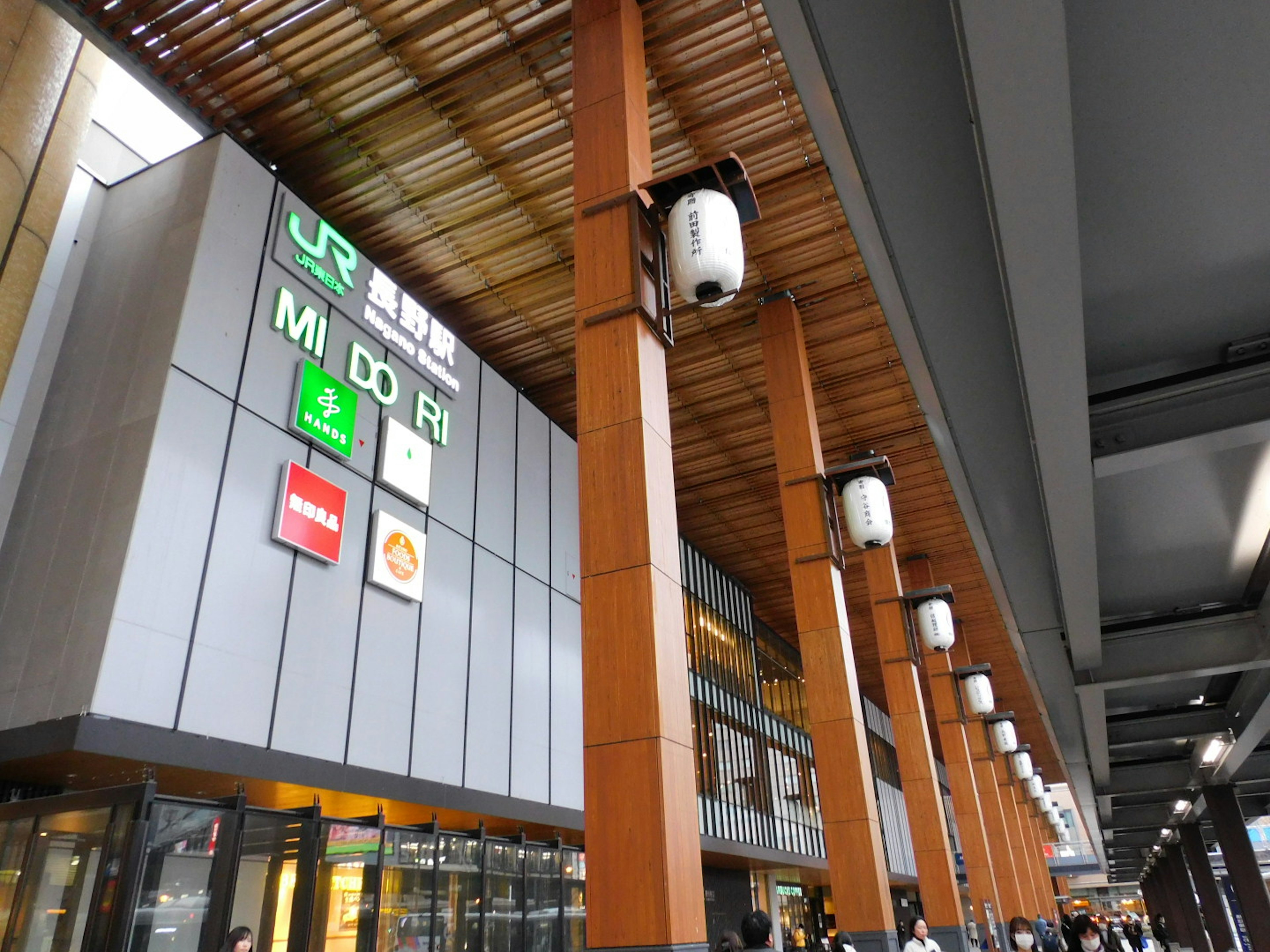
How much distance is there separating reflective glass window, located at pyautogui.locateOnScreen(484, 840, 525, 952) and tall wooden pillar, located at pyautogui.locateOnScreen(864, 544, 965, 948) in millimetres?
6269

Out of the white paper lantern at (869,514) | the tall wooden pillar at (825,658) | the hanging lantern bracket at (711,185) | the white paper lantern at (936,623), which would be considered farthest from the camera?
the white paper lantern at (936,623)

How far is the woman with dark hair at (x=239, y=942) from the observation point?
16.5 feet

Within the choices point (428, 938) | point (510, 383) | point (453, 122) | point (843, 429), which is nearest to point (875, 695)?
point (843, 429)

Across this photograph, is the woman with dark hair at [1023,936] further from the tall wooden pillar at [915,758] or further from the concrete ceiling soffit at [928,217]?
the tall wooden pillar at [915,758]

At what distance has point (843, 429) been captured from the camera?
1531 cm

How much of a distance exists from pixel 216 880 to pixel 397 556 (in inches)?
149

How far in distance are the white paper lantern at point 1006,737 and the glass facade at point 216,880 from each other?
16.5 m

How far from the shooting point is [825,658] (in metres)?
10.7

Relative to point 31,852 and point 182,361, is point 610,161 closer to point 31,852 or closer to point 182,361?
point 182,361

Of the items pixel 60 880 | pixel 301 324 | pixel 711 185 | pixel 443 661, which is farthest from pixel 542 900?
pixel 711 185

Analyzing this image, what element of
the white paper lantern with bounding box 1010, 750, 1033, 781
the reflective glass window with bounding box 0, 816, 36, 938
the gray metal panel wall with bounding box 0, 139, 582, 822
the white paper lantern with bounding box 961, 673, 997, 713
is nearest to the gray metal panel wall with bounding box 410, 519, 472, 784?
the gray metal panel wall with bounding box 0, 139, 582, 822

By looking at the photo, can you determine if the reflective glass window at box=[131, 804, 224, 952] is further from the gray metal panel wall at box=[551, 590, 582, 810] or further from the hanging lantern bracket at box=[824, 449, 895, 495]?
the hanging lantern bracket at box=[824, 449, 895, 495]

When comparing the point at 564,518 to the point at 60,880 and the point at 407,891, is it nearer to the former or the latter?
the point at 407,891

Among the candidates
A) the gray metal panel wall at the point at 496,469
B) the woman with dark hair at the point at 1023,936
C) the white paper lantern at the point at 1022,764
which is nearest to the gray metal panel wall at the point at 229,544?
the gray metal panel wall at the point at 496,469
